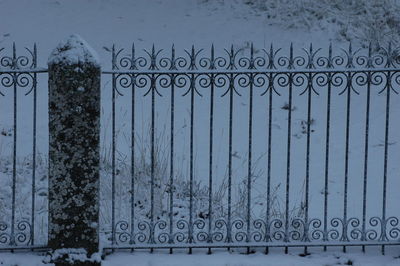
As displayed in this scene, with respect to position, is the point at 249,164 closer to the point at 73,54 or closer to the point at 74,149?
the point at 74,149

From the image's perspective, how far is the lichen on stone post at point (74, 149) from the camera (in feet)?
24.0

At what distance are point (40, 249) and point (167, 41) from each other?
8063 millimetres

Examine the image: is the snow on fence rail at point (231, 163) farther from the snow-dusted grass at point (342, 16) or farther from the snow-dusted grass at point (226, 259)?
the snow-dusted grass at point (342, 16)

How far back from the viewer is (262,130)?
39.9 ft

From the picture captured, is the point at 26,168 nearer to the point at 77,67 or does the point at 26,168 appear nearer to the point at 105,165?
the point at 105,165

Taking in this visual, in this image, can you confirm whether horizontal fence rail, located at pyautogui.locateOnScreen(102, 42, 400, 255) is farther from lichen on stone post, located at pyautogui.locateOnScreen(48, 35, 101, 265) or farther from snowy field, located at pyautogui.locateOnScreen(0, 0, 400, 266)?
lichen on stone post, located at pyautogui.locateOnScreen(48, 35, 101, 265)

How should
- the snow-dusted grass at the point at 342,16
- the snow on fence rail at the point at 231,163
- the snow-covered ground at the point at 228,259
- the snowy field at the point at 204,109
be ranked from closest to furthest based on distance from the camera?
the snow-covered ground at the point at 228,259, the snow on fence rail at the point at 231,163, the snowy field at the point at 204,109, the snow-dusted grass at the point at 342,16

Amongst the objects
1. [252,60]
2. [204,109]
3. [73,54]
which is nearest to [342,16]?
[204,109]

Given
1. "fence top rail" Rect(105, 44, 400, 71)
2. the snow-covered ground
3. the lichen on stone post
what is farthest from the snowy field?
"fence top rail" Rect(105, 44, 400, 71)

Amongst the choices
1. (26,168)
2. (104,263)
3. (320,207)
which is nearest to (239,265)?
(104,263)

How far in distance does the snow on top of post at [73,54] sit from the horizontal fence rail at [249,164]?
272mm

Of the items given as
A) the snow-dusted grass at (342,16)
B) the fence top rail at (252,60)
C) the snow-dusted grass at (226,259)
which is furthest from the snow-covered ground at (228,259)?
the snow-dusted grass at (342,16)

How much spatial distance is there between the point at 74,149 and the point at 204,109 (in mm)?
5571

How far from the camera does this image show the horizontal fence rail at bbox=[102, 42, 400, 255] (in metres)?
7.71
